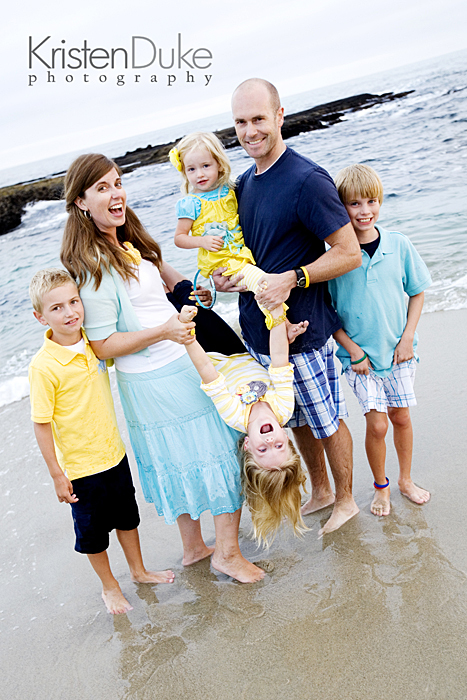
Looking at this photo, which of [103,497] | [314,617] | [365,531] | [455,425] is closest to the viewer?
[314,617]

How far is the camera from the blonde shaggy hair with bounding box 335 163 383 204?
257 cm

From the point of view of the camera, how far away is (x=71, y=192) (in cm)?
239

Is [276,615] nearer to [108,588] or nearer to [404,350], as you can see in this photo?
[108,588]

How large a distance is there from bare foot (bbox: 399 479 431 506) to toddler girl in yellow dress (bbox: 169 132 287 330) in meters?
1.42

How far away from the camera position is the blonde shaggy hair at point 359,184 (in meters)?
2.57

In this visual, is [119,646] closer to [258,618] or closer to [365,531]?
[258,618]

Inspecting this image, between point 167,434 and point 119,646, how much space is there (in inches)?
36.9

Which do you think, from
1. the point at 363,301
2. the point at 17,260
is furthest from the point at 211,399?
the point at 17,260

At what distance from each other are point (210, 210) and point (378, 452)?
1.52 metres

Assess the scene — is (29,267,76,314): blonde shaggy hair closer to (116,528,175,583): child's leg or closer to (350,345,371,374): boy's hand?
(116,528,175,583): child's leg

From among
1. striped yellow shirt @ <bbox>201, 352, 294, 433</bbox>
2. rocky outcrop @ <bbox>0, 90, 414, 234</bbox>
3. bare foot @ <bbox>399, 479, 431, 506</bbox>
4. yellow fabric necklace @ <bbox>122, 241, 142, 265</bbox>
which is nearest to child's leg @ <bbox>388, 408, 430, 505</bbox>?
bare foot @ <bbox>399, 479, 431, 506</bbox>

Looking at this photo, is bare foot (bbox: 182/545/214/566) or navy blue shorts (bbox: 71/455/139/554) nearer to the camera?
navy blue shorts (bbox: 71/455/139/554)

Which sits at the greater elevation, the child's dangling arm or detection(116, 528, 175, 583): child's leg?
the child's dangling arm

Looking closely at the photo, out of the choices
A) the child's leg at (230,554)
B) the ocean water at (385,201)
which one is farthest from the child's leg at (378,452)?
the ocean water at (385,201)
